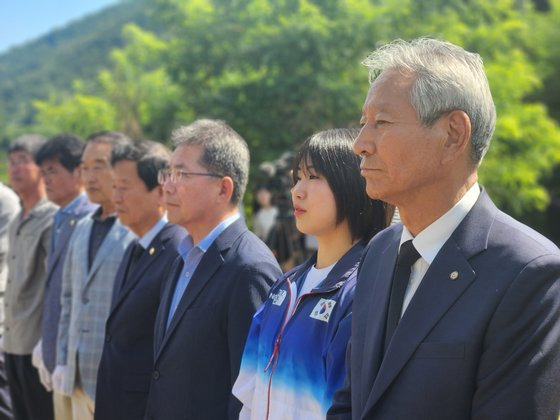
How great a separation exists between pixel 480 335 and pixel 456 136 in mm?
497

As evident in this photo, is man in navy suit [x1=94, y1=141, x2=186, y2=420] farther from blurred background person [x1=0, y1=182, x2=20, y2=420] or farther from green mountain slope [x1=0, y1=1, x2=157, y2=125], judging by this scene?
green mountain slope [x1=0, y1=1, x2=157, y2=125]

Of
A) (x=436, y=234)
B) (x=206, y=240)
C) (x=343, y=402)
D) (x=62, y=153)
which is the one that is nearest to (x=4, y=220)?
(x=62, y=153)

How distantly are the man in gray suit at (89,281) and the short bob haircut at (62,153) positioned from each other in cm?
47

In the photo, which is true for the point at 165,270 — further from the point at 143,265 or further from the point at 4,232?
the point at 4,232

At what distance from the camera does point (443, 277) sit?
176cm

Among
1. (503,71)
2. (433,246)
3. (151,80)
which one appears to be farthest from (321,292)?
(151,80)

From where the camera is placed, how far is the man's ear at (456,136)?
183 cm

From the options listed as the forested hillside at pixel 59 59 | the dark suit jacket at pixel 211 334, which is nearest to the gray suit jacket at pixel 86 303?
the dark suit jacket at pixel 211 334

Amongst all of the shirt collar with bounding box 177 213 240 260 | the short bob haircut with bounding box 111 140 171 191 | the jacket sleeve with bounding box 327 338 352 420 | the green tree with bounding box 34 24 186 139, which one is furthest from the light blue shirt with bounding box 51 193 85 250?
the green tree with bounding box 34 24 186 139

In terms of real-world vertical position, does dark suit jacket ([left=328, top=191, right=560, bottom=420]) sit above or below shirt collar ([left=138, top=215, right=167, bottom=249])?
above

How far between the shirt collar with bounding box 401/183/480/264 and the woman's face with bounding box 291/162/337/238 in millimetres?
750

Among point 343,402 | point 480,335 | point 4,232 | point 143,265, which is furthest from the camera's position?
point 4,232

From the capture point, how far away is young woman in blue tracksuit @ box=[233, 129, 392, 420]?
233cm

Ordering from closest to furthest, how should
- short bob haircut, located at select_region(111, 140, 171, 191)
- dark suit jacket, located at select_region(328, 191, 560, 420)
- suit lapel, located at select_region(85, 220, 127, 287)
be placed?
dark suit jacket, located at select_region(328, 191, 560, 420) < short bob haircut, located at select_region(111, 140, 171, 191) < suit lapel, located at select_region(85, 220, 127, 287)
